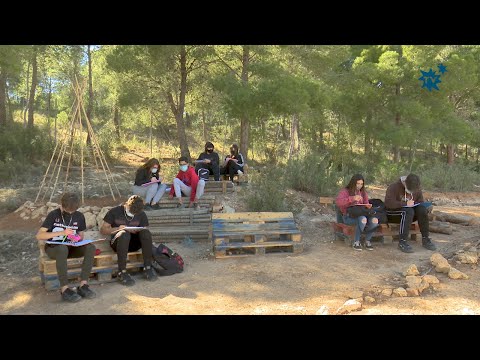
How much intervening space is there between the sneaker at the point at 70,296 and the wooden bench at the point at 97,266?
355 millimetres

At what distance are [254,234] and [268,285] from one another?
4.67ft

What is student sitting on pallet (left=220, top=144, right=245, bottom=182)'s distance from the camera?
31.3 feet

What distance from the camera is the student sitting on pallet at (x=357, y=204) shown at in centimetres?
668

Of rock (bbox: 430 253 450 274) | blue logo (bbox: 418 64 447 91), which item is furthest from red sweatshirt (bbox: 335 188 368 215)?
blue logo (bbox: 418 64 447 91)

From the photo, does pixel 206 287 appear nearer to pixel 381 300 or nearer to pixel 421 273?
pixel 381 300

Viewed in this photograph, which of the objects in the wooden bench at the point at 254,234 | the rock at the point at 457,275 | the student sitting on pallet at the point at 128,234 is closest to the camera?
the rock at the point at 457,275

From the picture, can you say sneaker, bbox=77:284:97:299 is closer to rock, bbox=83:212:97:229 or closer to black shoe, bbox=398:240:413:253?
rock, bbox=83:212:97:229

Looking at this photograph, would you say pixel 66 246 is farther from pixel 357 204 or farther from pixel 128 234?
pixel 357 204

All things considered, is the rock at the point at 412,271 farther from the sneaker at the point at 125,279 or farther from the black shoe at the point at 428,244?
the sneaker at the point at 125,279

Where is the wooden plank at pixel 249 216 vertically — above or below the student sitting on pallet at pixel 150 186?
below

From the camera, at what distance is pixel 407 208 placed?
22.2 ft

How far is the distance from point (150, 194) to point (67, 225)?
2.66m

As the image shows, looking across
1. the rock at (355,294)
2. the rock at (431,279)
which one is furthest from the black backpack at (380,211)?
the rock at (355,294)

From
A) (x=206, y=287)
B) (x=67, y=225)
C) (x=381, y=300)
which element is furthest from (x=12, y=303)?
(x=381, y=300)
